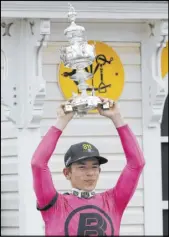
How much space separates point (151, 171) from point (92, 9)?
174 centimetres

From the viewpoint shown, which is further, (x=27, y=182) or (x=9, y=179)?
(x=9, y=179)

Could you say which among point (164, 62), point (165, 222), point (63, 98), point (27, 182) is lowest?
point (165, 222)

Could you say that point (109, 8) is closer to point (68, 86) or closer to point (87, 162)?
point (68, 86)

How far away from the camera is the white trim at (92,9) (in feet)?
27.7

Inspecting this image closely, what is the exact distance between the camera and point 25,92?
898cm

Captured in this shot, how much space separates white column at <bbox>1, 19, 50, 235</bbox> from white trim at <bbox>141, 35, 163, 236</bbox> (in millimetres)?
1048

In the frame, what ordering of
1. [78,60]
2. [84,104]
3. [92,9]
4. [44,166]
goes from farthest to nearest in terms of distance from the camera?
[92,9]
[78,60]
[44,166]
[84,104]

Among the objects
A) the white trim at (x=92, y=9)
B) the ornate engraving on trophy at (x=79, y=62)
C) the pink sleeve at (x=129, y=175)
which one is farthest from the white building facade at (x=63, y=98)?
the pink sleeve at (x=129, y=175)

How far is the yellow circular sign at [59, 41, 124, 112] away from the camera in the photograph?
918 cm

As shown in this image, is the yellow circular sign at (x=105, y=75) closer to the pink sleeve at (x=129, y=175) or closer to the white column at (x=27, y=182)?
the white column at (x=27, y=182)

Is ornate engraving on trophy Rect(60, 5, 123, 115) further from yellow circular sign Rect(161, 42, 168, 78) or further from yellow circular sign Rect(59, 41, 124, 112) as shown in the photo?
yellow circular sign Rect(161, 42, 168, 78)

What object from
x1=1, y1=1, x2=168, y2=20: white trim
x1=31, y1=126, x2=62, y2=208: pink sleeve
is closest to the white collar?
x1=31, y1=126, x2=62, y2=208: pink sleeve

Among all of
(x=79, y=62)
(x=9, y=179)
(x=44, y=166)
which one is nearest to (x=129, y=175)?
(x=44, y=166)

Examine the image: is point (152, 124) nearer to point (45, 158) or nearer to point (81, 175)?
point (81, 175)
